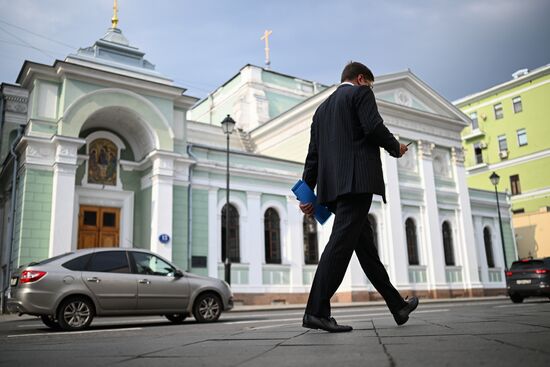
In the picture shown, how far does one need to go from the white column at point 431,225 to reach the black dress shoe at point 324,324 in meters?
25.5

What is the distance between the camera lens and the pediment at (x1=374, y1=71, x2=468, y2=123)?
93.7ft

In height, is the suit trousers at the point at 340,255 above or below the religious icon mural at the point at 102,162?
below

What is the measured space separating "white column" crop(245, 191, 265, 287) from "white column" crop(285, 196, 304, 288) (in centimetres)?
157

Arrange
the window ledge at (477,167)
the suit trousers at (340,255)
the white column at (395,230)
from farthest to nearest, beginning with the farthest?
the window ledge at (477,167) → the white column at (395,230) → the suit trousers at (340,255)

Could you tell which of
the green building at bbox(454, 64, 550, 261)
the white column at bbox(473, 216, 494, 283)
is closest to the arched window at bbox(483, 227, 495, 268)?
the white column at bbox(473, 216, 494, 283)

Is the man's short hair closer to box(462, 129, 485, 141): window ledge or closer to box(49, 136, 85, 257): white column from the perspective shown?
box(49, 136, 85, 257): white column

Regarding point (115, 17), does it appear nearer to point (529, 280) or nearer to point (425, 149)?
point (425, 149)

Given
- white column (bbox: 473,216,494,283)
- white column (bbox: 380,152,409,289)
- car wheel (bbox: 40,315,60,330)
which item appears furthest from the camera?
white column (bbox: 473,216,494,283)

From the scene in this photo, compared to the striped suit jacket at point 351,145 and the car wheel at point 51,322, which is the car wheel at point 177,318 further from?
the striped suit jacket at point 351,145

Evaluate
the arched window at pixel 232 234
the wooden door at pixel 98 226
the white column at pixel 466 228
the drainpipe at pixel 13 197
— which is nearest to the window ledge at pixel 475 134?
the white column at pixel 466 228

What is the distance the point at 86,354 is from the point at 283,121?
25.5 meters

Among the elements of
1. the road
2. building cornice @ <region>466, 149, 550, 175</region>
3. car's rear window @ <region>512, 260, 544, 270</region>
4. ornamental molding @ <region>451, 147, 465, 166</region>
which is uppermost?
building cornice @ <region>466, 149, 550, 175</region>

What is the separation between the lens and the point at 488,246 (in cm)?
3325

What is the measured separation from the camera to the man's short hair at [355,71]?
490 cm
